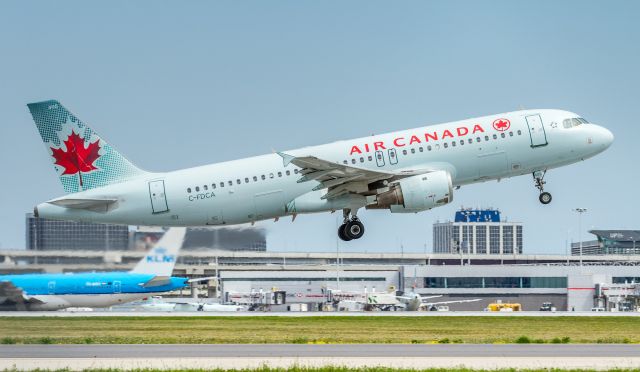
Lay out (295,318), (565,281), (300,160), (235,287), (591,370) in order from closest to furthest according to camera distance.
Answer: (591,370), (300,160), (295,318), (235,287), (565,281)

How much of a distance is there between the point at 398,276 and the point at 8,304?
10564 centimetres

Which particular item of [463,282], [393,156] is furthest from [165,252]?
[463,282]

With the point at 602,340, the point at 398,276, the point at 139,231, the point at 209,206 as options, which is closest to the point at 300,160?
the point at 209,206

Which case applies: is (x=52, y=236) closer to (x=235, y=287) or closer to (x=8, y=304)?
(x=8, y=304)

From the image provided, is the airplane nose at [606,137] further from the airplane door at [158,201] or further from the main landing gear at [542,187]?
the airplane door at [158,201]

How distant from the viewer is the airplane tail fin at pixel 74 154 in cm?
5888

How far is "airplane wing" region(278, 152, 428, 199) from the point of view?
55497 mm

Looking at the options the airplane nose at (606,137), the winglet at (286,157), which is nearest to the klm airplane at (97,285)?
the winglet at (286,157)

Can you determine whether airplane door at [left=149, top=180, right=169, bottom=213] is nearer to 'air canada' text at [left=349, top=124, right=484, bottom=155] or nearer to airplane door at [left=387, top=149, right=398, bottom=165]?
'air canada' text at [left=349, top=124, right=484, bottom=155]

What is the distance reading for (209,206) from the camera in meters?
57.8

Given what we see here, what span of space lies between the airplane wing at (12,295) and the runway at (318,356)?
3870 mm

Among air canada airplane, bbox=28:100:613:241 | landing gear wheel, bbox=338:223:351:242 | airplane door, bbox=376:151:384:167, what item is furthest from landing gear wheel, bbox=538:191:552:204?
landing gear wheel, bbox=338:223:351:242

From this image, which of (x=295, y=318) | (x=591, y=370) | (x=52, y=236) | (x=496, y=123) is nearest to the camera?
(x=591, y=370)

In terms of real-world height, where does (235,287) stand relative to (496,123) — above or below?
below
